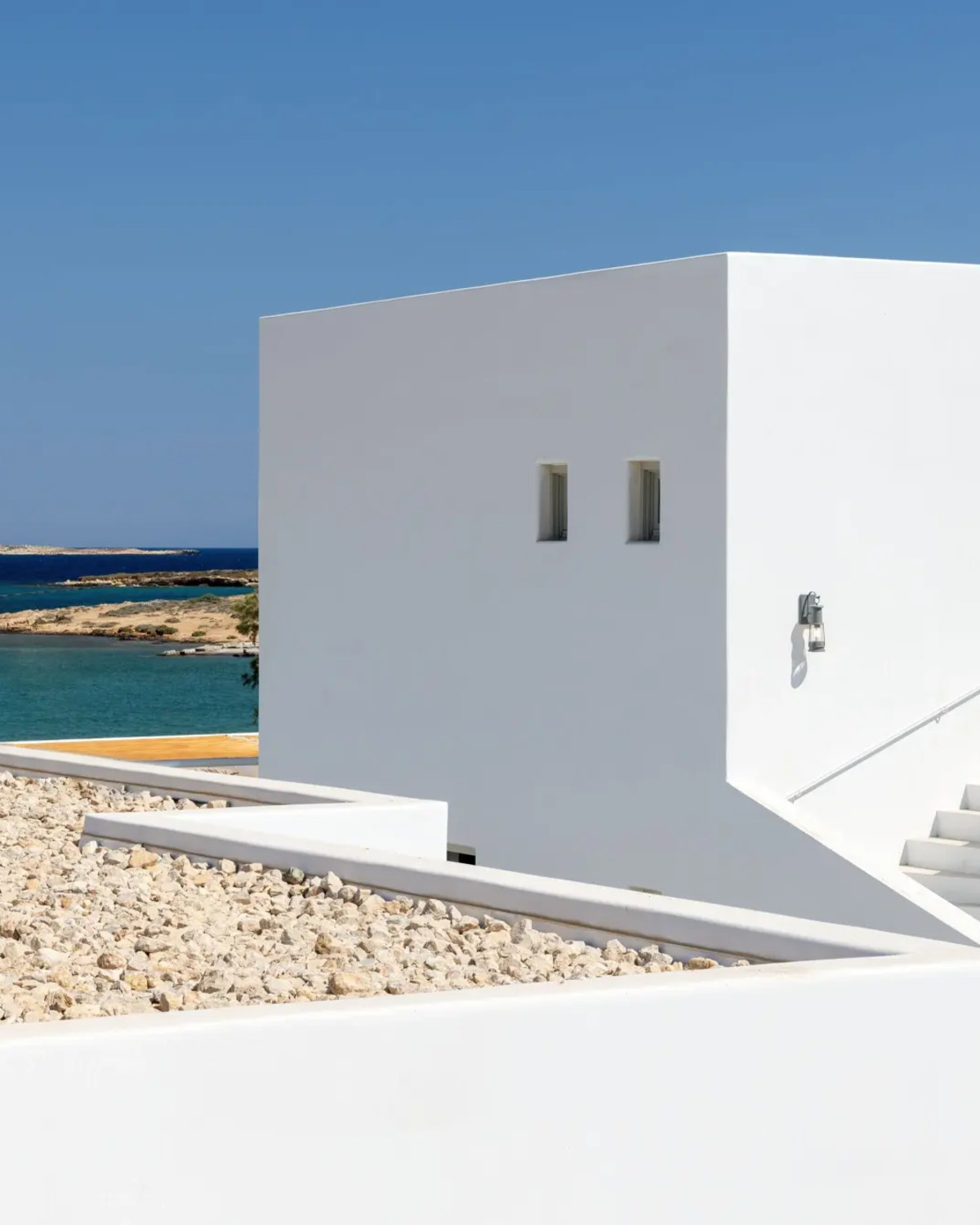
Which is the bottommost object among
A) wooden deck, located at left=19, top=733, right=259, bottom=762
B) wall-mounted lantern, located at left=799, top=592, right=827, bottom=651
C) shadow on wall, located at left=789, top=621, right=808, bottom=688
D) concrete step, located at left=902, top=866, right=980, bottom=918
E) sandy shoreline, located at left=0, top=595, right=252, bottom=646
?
sandy shoreline, located at left=0, top=595, right=252, bottom=646

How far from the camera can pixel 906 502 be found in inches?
424

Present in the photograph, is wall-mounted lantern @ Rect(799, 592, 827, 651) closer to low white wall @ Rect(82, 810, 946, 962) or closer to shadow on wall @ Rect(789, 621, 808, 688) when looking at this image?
shadow on wall @ Rect(789, 621, 808, 688)

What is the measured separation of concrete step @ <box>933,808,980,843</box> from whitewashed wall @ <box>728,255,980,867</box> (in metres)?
0.09

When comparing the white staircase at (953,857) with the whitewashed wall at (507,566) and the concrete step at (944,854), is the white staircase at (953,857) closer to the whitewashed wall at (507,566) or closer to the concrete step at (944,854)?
the concrete step at (944,854)

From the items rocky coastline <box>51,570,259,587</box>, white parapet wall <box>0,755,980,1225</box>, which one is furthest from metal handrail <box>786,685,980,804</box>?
rocky coastline <box>51,570,259,587</box>

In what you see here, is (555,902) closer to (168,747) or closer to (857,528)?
(857,528)

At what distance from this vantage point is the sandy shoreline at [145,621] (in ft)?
221

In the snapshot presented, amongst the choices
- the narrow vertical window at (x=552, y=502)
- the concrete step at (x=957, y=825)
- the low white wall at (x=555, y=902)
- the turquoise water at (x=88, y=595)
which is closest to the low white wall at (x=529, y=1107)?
the low white wall at (x=555, y=902)

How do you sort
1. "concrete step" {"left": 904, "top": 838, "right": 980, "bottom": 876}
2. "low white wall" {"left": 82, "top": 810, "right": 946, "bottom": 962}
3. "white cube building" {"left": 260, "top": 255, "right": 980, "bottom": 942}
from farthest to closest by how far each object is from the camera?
"concrete step" {"left": 904, "top": 838, "right": 980, "bottom": 876} < "white cube building" {"left": 260, "top": 255, "right": 980, "bottom": 942} < "low white wall" {"left": 82, "top": 810, "right": 946, "bottom": 962}

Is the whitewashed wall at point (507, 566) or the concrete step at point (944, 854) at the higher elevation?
the whitewashed wall at point (507, 566)

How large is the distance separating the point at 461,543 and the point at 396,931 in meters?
6.40

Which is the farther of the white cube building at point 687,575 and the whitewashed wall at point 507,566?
the whitewashed wall at point 507,566

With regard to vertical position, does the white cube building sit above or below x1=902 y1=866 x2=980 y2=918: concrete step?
above

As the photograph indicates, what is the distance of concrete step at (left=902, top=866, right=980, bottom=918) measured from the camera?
34.1ft
